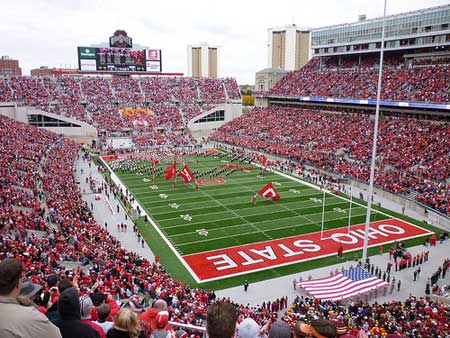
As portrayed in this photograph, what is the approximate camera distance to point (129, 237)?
20.3 meters

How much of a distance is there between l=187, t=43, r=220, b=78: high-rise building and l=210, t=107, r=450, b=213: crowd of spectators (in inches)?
3027

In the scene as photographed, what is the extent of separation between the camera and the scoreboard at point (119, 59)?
181ft

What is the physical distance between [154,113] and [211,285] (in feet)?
138

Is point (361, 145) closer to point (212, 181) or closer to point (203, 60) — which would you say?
point (212, 181)

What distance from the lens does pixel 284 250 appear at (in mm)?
18859

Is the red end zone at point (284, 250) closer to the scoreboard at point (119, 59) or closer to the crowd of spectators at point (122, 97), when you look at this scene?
the crowd of spectators at point (122, 97)

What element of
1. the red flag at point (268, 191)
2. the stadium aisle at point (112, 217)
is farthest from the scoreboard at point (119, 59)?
the red flag at point (268, 191)

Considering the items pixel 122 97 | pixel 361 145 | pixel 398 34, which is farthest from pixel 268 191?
pixel 122 97

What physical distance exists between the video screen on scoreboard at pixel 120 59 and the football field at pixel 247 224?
29.9m

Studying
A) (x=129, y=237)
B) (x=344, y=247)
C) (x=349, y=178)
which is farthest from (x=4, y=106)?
(x=344, y=247)

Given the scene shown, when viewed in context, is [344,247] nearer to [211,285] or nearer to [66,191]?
[211,285]

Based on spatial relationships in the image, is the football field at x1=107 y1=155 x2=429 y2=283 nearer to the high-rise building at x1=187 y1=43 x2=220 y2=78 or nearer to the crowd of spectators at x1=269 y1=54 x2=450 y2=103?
the crowd of spectators at x1=269 y1=54 x2=450 y2=103

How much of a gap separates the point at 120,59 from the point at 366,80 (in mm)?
34752

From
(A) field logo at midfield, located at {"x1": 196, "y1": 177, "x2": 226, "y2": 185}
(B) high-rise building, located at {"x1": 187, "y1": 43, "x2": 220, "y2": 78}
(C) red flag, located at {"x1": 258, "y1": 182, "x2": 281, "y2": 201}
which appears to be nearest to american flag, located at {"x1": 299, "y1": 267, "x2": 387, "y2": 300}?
(C) red flag, located at {"x1": 258, "y1": 182, "x2": 281, "y2": 201}
